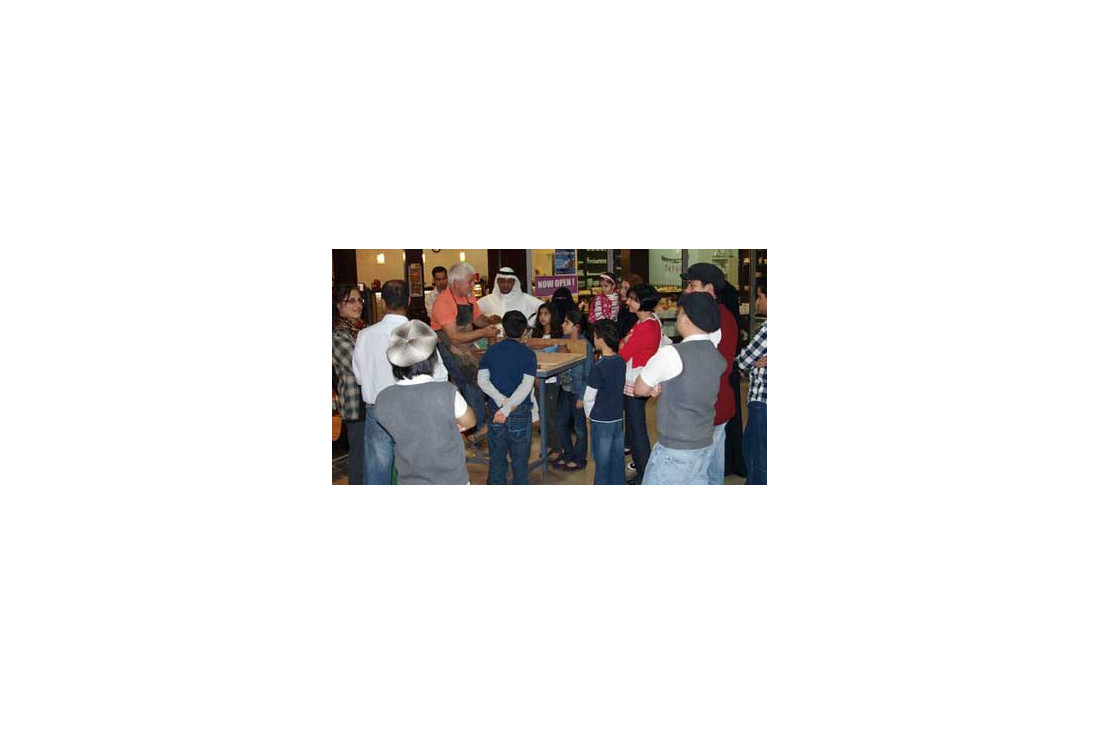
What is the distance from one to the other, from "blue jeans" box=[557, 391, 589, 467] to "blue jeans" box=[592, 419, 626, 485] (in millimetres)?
220

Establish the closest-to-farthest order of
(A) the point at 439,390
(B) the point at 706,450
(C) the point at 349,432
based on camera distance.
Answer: (A) the point at 439,390
(B) the point at 706,450
(C) the point at 349,432

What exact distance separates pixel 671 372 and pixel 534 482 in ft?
3.79

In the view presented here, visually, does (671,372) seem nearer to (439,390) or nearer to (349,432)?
(439,390)

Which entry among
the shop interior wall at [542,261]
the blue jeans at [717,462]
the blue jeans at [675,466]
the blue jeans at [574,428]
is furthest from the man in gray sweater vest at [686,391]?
the shop interior wall at [542,261]

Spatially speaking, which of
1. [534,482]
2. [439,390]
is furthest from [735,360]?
[439,390]

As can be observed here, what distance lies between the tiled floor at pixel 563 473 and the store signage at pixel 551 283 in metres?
0.88

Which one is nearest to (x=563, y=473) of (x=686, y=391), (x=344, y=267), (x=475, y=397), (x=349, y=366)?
(x=475, y=397)

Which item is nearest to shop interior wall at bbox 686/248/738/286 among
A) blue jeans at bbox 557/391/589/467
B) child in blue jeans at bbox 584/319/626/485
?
child in blue jeans at bbox 584/319/626/485

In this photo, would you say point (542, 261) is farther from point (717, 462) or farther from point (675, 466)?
point (717, 462)

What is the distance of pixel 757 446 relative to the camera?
16.0ft

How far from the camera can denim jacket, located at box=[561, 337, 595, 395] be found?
5.07 meters

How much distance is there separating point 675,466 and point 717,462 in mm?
324

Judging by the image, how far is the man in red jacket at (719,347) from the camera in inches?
184

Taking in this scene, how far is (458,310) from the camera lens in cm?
497
